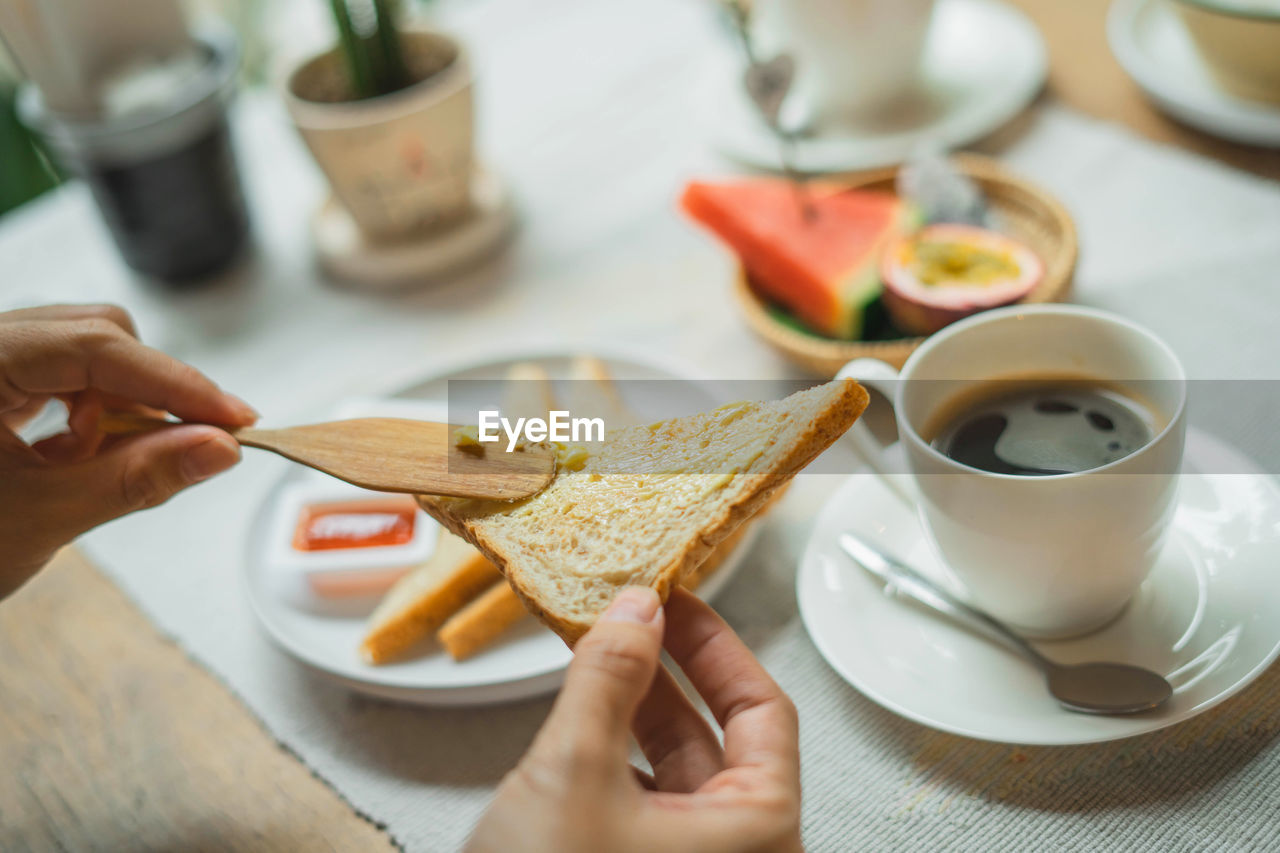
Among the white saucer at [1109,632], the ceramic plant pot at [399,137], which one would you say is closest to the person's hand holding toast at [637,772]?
the white saucer at [1109,632]

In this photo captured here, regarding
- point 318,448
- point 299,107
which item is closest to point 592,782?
point 318,448

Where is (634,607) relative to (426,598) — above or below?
above

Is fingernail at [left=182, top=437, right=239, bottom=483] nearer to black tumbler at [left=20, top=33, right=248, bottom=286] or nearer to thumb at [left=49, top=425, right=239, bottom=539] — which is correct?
thumb at [left=49, top=425, right=239, bottom=539]

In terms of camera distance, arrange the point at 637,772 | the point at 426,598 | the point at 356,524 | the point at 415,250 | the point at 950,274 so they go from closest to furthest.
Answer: the point at 637,772 → the point at 426,598 → the point at 356,524 → the point at 950,274 → the point at 415,250

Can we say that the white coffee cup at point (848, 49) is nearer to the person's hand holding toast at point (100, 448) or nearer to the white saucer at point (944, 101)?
the white saucer at point (944, 101)

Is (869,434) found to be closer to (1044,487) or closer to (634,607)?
(1044,487)

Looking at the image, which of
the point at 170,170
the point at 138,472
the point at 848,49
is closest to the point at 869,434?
the point at 138,472
